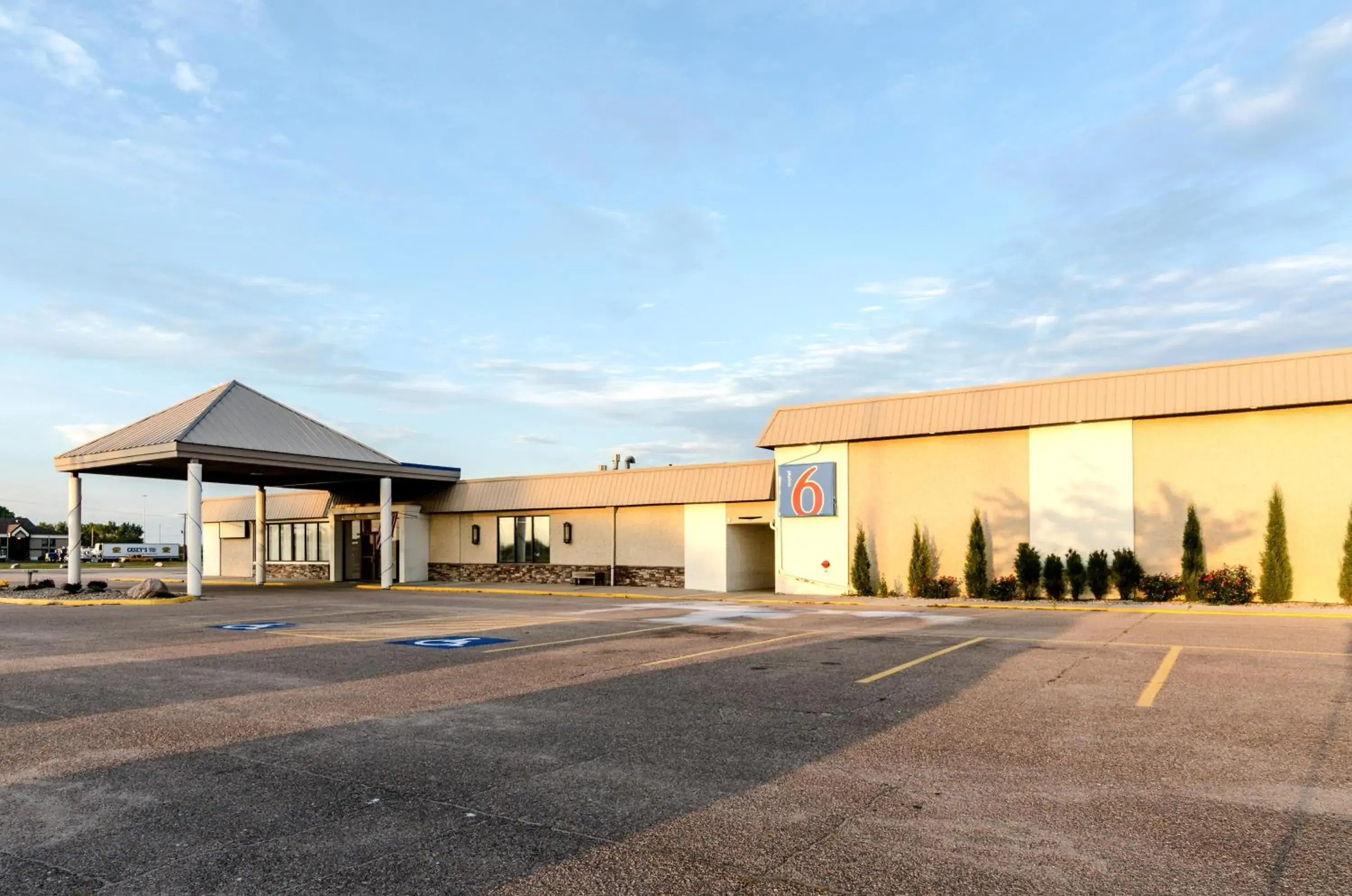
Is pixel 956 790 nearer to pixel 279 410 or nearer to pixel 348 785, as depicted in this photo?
pixel 348 785

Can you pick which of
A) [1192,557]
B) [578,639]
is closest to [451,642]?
[578,639]

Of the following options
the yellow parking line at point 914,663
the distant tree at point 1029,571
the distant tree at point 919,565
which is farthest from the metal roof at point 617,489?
the yellow parking line at point 914,663

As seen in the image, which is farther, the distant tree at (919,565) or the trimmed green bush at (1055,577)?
the distant tree at (919,565)

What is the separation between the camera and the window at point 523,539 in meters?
34.4

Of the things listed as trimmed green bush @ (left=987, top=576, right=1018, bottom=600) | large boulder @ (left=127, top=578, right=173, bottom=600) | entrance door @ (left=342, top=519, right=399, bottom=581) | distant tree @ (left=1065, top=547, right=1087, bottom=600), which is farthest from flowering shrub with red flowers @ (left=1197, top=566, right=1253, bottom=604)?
entrance door @ (left=342, top=519, right=399, bottom=581)

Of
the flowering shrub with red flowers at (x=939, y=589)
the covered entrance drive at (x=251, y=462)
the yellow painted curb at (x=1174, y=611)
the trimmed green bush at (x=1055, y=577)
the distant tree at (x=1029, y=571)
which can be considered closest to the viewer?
the yellow painted curb at (x=1174, y=611)

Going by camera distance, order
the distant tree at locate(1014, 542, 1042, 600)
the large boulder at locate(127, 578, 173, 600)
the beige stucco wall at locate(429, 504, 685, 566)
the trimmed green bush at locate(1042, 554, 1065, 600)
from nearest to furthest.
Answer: the trimmed green bush at locate(1042, 554, 1065, 600) < the distant tree at locate(1014, 542, 1042, 600) < the large boulder at locate(127, 578, 173, 600) < the beige stucco wall at locate(429, 504, 685, 566)

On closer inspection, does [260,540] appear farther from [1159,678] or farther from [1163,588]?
[1159,678]

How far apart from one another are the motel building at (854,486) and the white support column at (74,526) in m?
0.07

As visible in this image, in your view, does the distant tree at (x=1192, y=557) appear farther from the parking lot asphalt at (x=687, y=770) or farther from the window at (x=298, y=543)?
the window at (x=298, y=543)

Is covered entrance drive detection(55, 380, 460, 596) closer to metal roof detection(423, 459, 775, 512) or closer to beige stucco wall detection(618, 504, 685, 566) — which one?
metal roof detection(423, 459, 775, 512)

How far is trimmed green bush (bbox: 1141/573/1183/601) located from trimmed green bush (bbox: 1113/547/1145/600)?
0.78 ft

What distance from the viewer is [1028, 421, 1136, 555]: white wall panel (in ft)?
72.5

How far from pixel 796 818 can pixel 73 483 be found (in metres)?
34.8
